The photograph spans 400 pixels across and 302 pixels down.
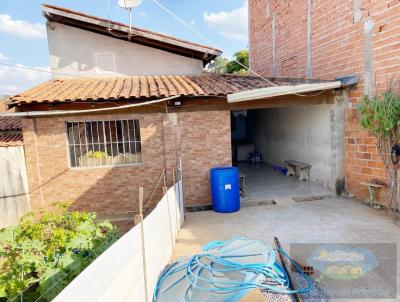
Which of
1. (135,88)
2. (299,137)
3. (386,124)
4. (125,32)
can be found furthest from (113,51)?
(386,124)

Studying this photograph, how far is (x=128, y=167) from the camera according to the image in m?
7.70

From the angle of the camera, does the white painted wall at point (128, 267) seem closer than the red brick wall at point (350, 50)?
Yes

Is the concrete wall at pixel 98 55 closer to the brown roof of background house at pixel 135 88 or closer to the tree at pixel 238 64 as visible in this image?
the brown roof of background house at pixel 135 88

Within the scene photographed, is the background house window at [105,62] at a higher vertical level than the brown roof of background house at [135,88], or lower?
higher

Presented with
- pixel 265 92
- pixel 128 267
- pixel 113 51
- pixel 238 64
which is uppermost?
pixel 238 64

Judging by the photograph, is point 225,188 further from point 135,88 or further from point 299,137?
point 299,137

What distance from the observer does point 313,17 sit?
358 inches

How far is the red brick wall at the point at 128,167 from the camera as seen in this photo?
744 cm

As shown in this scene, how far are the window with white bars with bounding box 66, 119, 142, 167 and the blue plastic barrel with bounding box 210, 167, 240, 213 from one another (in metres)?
2.28

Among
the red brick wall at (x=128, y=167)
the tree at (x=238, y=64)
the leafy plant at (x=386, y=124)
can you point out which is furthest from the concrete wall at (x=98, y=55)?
the tree at (x=238, y=64)

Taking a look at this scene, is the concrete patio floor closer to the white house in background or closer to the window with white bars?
the window with white bars

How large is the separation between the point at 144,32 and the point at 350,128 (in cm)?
696

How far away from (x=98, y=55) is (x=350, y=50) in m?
7.86

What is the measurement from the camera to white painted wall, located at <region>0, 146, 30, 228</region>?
712 centimetres
